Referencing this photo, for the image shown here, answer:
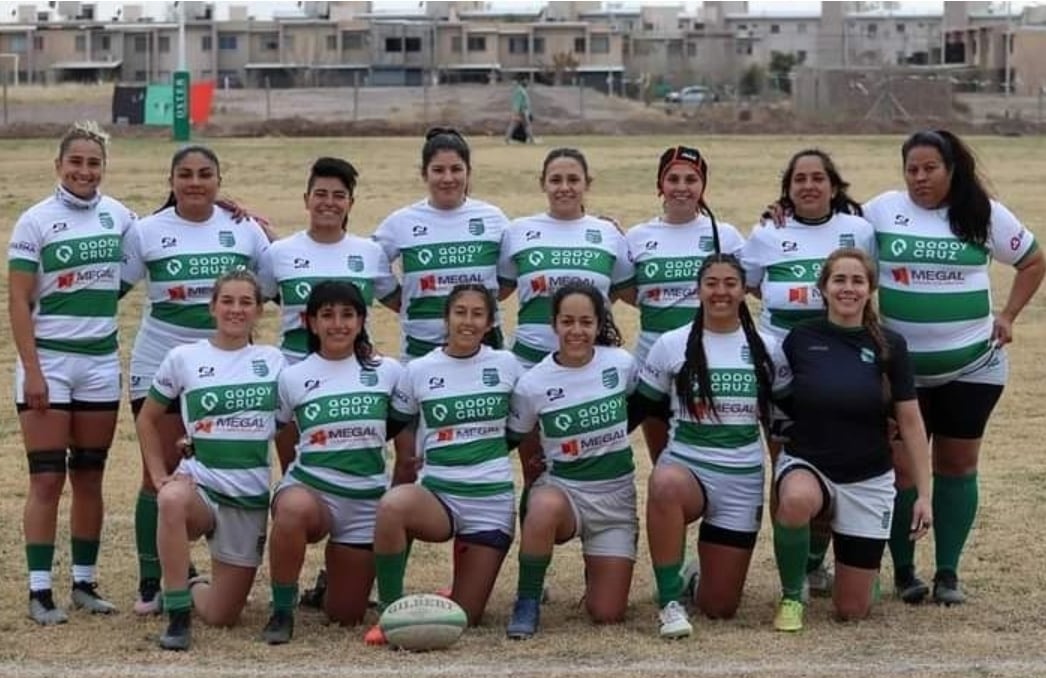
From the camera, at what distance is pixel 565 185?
7.08 meters

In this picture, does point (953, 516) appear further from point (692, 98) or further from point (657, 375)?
point (692, 98)

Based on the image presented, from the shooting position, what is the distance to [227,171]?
29.6 m

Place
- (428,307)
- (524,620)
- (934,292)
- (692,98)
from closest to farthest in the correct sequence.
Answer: (524,620)
(934,292)
(428,307)
(692,98)

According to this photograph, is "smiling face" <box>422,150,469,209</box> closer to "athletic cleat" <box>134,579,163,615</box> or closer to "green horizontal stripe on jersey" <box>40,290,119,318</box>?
"green horizontal stripe on jersey" <box>40,290,119,318</box>

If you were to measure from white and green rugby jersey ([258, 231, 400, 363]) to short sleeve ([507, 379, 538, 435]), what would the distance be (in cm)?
69

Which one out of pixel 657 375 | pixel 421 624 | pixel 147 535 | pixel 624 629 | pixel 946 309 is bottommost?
pixel 624 629

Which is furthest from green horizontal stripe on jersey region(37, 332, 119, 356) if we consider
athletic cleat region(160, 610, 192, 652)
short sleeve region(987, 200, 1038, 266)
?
short sleeve region(987, 200, 1038, 266)

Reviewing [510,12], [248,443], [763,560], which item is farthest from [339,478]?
[510,12]

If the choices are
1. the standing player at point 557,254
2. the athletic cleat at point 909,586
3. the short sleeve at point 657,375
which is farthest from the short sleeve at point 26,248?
the athletic cleat at point 909,586

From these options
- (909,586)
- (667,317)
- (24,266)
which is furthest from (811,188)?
(24,266)

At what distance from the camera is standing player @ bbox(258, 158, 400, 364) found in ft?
22.6

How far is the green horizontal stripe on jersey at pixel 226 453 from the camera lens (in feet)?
21.5

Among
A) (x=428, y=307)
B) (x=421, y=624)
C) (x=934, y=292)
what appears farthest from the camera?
(x=428, y=307)

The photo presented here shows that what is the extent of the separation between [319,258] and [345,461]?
0.86 m
